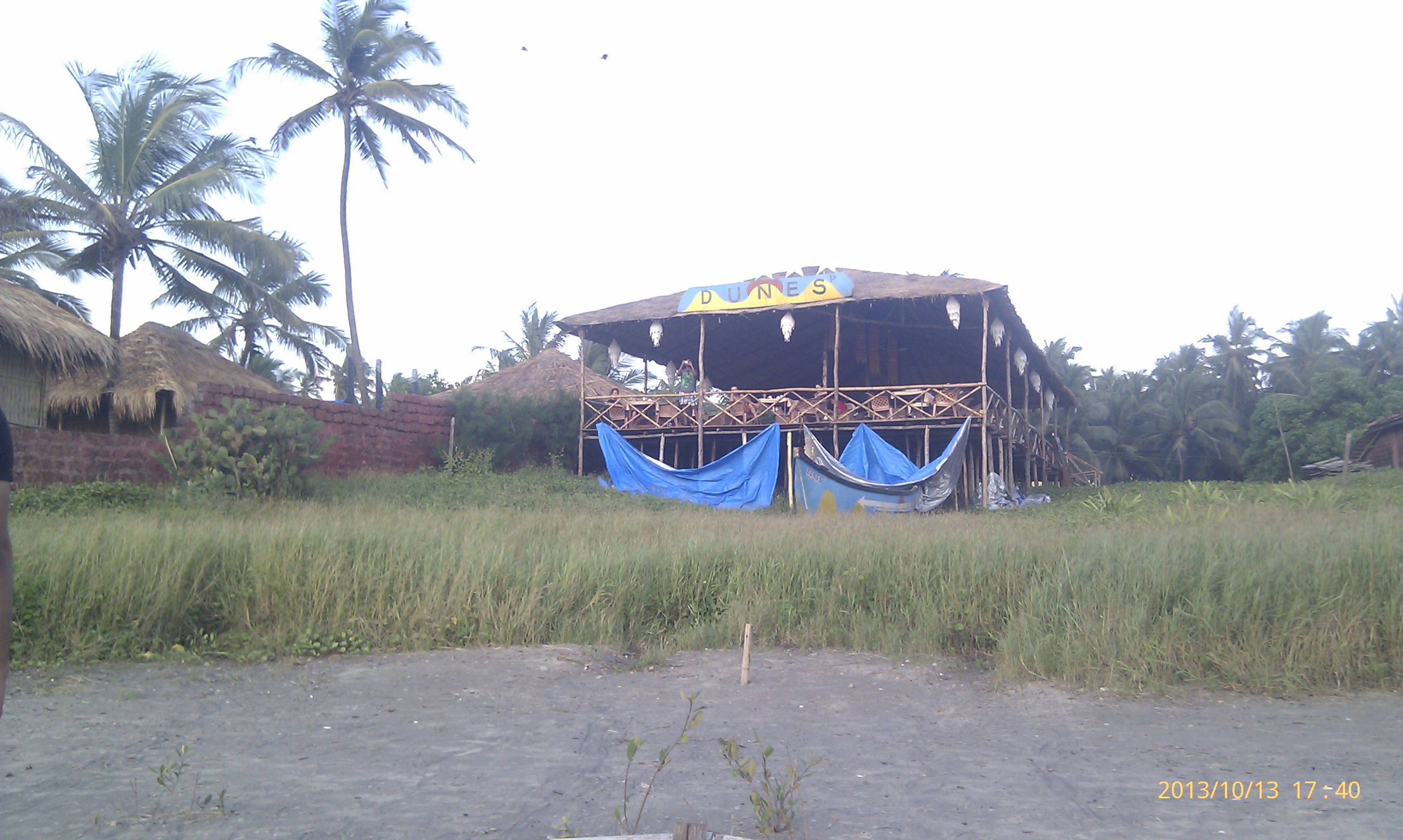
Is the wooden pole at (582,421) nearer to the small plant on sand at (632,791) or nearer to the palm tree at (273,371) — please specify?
the palm tree at (273,371)

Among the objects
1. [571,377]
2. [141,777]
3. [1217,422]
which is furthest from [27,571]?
[1217,422]

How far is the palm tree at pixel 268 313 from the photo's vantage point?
1770 centimetres

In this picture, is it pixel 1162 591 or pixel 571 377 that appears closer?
pixel 1162 591

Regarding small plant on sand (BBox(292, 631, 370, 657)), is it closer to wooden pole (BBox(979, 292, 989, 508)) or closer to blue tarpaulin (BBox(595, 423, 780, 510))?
blue tarpaulin (BBox(595, 423, 780, 510))

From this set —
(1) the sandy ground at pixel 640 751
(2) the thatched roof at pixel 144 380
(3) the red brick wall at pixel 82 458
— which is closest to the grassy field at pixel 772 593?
(1) the sandy ground at pixel 640 751

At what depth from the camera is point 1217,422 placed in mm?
32625

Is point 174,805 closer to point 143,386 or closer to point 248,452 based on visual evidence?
point 248,452

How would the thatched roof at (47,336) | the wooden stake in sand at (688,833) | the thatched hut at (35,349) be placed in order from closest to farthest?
the wooden stake in sand at (688,833) → the thatched roof at (47,336) → the thatched hut at (35,349)

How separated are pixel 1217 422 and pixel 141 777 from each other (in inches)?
1357

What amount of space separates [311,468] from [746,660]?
1063 centimetres

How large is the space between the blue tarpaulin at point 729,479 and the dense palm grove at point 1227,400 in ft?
59.1

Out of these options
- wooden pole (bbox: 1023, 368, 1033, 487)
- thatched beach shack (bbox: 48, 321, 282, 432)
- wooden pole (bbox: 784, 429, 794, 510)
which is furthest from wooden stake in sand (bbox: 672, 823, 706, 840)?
wooden pole (bbox: 1023, 368, 1033, 487)

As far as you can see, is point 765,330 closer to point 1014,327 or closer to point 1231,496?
point 1014,327

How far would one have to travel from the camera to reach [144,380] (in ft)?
49.8
